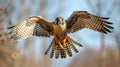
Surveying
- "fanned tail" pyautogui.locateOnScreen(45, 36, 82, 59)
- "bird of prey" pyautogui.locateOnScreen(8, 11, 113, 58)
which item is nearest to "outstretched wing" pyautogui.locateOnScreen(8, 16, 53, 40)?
"bird of prey" pyautogui.locateOnScreen(8, 11, 113, 58)

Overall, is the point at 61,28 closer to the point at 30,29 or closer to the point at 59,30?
the point at 59,30

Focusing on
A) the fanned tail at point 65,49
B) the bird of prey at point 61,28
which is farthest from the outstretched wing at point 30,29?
the fanned tail at point 65,49

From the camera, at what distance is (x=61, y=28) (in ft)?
30.0

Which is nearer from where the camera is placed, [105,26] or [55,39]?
[55,39]

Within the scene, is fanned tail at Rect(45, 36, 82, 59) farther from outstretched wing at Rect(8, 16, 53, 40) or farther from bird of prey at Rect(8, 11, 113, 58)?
outstretched wing at Rect(8, 16, 53, 40)

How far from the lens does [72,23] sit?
980 centimetres

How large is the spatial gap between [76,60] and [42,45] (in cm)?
4004

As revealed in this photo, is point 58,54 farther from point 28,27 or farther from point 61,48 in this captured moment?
point 28,27

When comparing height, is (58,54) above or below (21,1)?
below

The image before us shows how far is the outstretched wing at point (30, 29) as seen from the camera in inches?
389

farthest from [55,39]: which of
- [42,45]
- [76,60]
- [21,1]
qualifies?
[76,60]

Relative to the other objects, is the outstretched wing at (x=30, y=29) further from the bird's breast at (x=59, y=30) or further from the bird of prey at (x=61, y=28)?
the bird's breast at (x=59, y=30)

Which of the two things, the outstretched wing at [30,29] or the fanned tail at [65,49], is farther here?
the outstretched wing at [30,29]

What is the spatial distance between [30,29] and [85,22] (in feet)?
3.52
